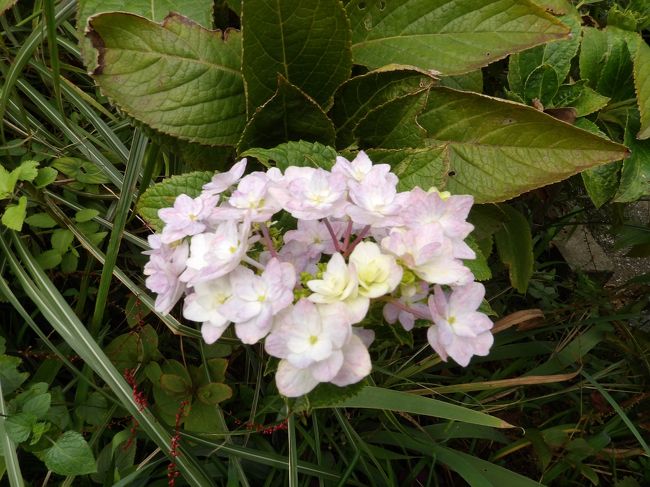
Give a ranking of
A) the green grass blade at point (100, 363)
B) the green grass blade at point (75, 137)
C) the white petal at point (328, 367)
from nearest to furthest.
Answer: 1. the white petal at point (328, 367)
2. the green grass blade at point (100, 363)
3. the green grass blade at point (75, 137)

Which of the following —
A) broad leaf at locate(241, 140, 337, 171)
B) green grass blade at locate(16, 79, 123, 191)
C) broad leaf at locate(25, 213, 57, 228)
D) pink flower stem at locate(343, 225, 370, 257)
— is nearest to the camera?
pink flower stem at locate(343, 225, 370, 257)

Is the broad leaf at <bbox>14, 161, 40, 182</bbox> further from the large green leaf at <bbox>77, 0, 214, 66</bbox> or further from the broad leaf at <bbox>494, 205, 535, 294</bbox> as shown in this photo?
the broad leaf at <bbox>494, 205, 535, 294</bbox>

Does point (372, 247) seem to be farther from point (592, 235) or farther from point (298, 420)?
point (592, 235)

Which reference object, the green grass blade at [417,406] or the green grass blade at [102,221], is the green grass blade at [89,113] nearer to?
the green grass blade at [102,221]

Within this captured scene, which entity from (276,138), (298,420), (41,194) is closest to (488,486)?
(298,420)

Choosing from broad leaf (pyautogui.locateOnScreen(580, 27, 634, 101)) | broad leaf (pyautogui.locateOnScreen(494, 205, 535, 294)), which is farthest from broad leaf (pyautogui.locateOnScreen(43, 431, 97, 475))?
broad leaf (pyautogui.locateOnScreen(580, 27, 634, 101))

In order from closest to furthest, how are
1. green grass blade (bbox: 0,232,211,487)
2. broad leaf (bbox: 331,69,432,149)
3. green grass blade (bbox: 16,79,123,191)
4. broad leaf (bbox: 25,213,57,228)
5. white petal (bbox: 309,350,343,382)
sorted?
white petal (bbox: 309,350,343,382) < broad leaf (bbox: 331,69,432,149) < green grass blade (bbox: 0,232,211,487) < broad leaf (bbox: 25,213,57,228) < green grass blade (bbox: 16,79,123,191)

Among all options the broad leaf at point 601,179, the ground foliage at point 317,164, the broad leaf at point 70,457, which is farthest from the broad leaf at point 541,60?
the broad leaf at point 70,457
